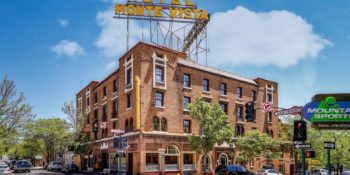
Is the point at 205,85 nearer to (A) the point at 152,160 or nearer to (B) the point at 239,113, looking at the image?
(B) the point at 239,113

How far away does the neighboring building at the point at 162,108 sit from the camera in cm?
4212

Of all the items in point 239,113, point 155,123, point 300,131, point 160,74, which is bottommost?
point 155,123

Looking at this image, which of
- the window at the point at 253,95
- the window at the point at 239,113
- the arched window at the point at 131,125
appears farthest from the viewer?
the window at the point at 253,95

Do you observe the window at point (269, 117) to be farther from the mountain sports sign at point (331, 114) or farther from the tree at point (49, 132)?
the mountain sports sign at point (331, 114)

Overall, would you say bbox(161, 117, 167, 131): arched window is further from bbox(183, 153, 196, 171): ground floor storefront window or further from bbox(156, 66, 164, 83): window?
bbox(156, 66, 164, 83): window

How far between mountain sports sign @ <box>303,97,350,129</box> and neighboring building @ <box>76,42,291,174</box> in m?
22.8

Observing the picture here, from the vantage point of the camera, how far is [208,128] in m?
39.2

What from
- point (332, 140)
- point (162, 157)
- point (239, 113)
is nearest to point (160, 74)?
point (162, 157)

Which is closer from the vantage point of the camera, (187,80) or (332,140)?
(187,80)

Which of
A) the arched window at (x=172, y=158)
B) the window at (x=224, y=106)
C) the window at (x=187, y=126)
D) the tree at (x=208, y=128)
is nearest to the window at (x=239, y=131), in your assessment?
the window at (x=224, y=106)

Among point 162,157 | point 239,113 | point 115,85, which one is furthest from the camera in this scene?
point 239,113

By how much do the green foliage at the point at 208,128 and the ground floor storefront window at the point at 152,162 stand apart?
5013 mm

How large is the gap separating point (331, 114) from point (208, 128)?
20965mm

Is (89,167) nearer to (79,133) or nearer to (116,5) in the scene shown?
(79,133)
